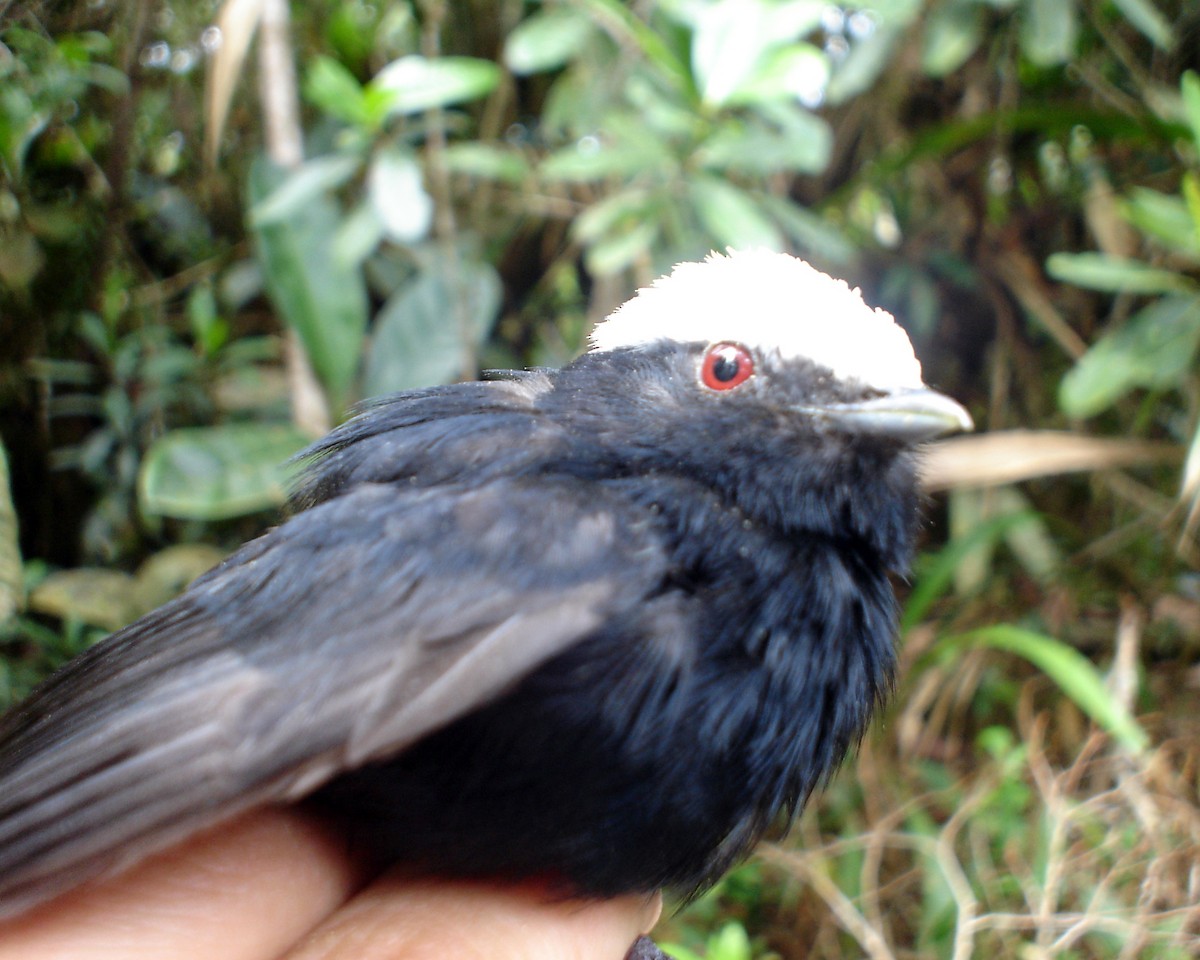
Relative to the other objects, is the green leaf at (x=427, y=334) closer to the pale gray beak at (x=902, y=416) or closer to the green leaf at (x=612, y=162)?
the green leaf at (x=612, y=162)

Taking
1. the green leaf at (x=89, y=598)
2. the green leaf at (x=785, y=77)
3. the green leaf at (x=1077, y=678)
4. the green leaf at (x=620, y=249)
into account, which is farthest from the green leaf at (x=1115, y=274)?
the green leaf at (x=89, y=598)

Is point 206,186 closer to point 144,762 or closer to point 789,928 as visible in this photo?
point 144,762

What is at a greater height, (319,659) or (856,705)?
(319,659)

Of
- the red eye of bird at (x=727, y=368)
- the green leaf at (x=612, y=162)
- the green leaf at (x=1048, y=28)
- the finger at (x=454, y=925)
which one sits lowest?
the finger at (x=454, y=925)

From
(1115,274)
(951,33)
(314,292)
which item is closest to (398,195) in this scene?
(314,292)

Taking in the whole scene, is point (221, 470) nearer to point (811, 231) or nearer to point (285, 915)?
point (285, 915)

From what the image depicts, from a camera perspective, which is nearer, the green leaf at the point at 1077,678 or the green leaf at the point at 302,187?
the green leaf at the point at 1077,678

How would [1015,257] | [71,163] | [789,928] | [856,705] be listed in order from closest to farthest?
[856,705] < [789,928] < [71,163] < [1015,257]

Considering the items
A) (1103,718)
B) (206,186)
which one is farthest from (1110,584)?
(206,186)
